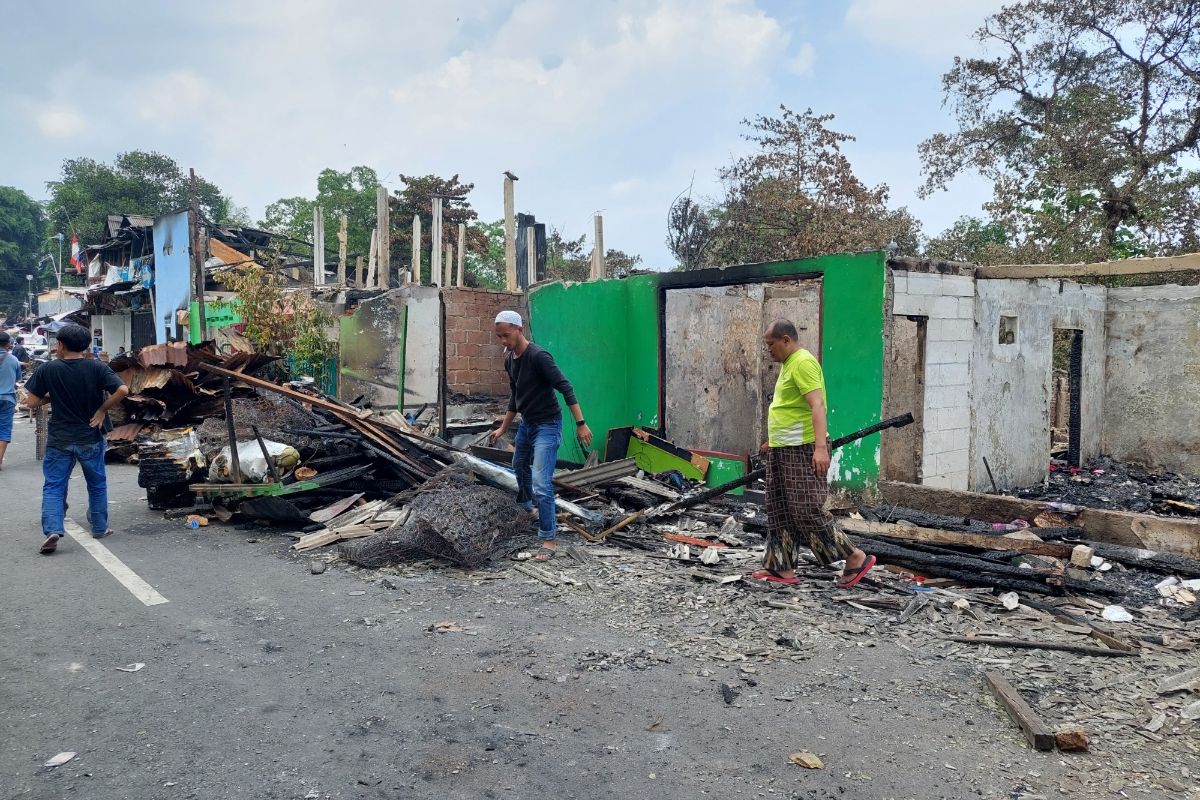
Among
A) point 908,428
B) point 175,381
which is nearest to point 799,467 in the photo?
point 908,428

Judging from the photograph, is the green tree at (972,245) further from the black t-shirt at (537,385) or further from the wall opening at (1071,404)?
the black t-shirt at (537,385)

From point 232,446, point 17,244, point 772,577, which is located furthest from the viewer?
point 17,244

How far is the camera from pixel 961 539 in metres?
6.30

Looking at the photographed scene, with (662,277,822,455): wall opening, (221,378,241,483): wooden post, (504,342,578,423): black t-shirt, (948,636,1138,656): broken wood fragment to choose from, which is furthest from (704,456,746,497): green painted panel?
(221,378,241,483): wooden post

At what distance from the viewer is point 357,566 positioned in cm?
613

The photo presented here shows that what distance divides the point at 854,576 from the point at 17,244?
75.7 metres

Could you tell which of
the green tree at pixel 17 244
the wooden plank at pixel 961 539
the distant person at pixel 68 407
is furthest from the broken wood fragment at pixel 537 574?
the green tree at pixel 17 244

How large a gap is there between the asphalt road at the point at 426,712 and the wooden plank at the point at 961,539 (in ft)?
7.04

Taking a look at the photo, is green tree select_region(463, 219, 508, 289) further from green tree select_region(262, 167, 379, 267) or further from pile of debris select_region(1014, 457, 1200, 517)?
pile of debris select_region(1014, 457, 1200, 517)

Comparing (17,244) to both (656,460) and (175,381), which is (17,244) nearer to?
(175,381)

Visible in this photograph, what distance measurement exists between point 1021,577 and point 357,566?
491 cm

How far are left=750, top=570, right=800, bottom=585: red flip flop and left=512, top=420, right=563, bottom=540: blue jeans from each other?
6.20 ft

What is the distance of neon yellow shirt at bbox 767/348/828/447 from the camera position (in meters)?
5.32

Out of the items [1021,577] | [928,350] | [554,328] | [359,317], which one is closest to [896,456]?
[928,350]
